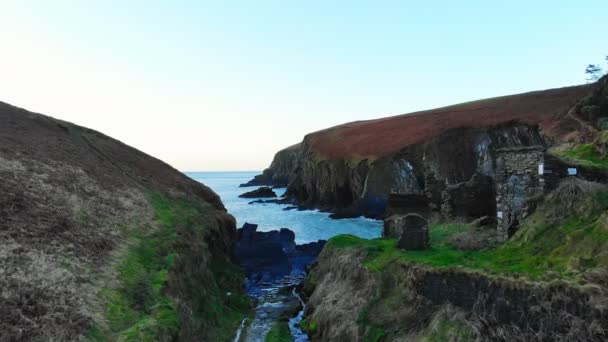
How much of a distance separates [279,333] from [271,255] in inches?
Result: 625

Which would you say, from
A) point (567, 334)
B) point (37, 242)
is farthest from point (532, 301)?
point (37, 242)

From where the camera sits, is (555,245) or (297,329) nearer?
(555,245)

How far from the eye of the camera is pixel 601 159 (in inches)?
632

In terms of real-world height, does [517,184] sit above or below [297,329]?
above

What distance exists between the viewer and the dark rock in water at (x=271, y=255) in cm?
3189

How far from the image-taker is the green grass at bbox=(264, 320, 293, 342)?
60.1ft

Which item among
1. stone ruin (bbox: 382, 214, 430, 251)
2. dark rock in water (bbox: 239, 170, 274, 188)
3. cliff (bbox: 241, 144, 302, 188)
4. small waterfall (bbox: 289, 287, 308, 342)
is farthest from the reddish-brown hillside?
dark rock in water (bbox: 239, 170, 274, 188)

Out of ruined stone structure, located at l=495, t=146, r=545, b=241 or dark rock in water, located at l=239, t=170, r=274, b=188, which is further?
dark rock in water, located at l=239, t=170, r=274, b=188

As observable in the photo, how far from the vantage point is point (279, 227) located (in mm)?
52469

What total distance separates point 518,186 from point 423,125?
51610 mm

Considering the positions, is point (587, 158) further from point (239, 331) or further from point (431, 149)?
point (431, 149)

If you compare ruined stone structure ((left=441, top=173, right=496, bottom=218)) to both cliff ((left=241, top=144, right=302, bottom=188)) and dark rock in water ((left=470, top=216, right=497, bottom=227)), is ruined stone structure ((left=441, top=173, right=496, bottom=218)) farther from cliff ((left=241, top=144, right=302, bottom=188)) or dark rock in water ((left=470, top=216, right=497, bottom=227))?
cliff ((left=241, top=144, right=302, bottom=188))

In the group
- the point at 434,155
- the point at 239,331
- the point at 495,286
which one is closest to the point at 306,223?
the point at 434,155

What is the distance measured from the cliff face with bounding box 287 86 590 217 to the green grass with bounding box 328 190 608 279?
25222 mm
